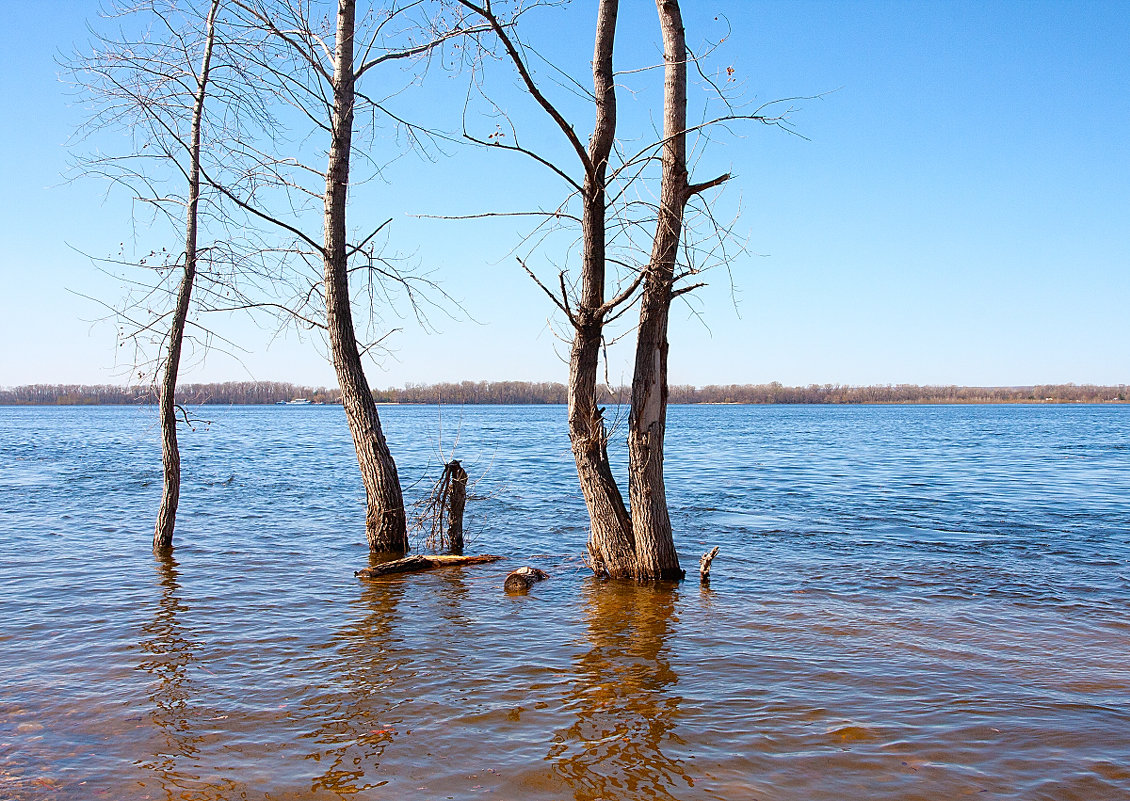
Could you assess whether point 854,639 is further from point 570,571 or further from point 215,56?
point 215,56

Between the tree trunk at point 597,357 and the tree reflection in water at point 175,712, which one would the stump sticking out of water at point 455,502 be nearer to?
the tree trunk at point 597,357

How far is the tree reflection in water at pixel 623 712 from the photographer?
13.5ft

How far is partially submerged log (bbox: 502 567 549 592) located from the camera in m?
8.62

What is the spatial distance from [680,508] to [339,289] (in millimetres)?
9034

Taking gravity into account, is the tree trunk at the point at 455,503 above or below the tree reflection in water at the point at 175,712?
above

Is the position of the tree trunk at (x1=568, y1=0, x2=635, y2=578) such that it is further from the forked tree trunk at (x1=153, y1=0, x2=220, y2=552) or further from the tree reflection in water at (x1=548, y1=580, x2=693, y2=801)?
the forked tree trunk at (x1=153, y1=0, x2=220, y2=552)

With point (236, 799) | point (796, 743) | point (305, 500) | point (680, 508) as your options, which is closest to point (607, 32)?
point (796, 743)

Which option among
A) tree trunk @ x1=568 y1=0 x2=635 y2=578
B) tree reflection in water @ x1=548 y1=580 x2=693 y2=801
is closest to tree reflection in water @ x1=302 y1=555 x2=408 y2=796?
tree reflection in water @ x1=548 y1=580 x2=693 y2=801

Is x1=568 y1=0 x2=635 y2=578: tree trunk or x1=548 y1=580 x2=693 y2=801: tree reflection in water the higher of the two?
x1=568 y1=0 x2=635 y2=578: tree trunk

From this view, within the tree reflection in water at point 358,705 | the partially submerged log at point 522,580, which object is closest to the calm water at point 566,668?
the tree reflection in water at point 358,705

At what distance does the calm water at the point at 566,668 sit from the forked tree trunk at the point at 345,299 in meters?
1.26

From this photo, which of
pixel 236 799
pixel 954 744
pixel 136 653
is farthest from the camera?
pixel 136 653

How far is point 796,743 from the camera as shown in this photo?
455 centimetres

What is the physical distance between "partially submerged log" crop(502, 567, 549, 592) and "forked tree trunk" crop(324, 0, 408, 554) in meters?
2.23
